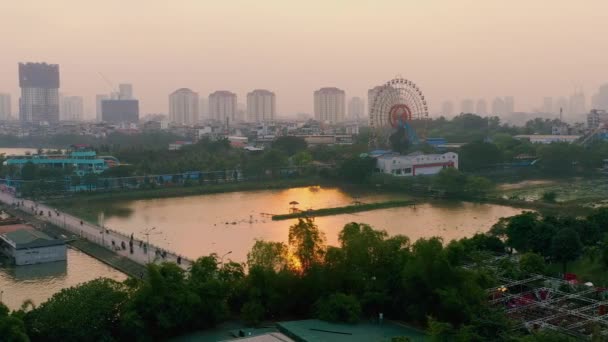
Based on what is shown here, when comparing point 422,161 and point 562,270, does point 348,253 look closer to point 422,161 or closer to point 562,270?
point 562,270

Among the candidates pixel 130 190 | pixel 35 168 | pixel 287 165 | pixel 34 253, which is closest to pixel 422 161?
pixel 287 165

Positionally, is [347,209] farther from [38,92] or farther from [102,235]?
[38,92]

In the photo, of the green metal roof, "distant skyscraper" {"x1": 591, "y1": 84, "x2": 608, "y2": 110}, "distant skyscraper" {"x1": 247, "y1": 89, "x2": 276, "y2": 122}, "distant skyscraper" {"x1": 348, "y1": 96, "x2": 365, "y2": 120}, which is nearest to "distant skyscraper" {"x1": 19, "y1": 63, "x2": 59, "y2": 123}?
"distant skyscraper" {"x1": 247, "y1": 89, "x2": 276, "y2": 122}

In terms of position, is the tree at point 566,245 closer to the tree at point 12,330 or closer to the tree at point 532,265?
the tree at point 532,265

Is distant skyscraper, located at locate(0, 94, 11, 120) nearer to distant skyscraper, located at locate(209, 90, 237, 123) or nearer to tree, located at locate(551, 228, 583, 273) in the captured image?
distant skyscraper, located at locate(209, 90, 237, 123)

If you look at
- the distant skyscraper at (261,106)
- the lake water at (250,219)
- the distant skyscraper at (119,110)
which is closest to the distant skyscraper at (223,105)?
the distant skyscraper at (261,106)
